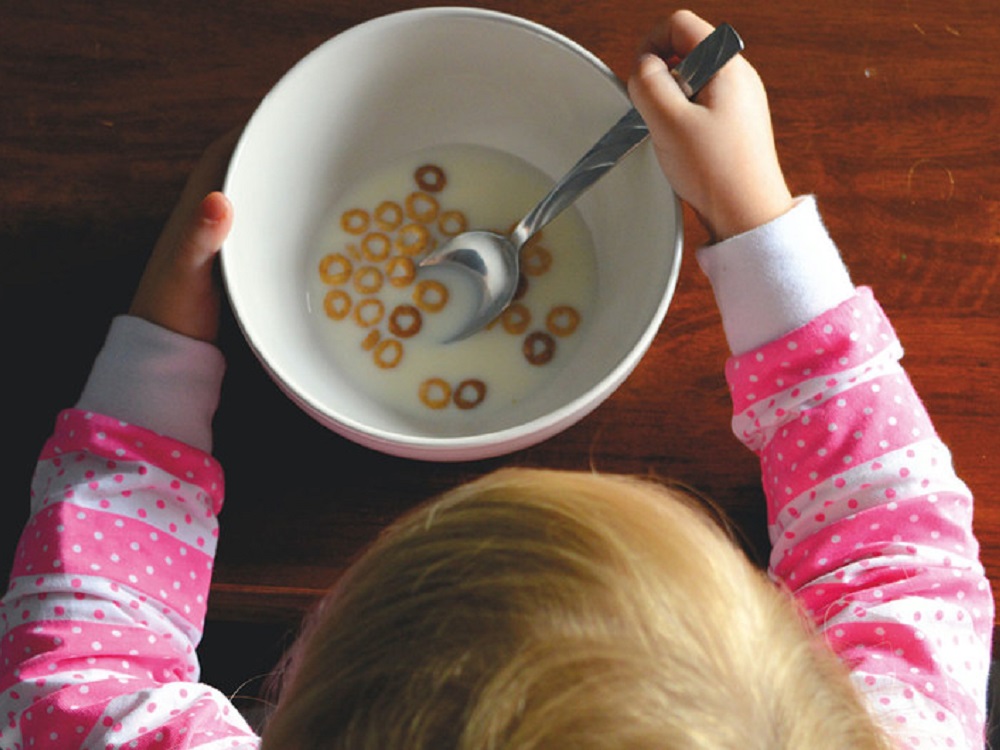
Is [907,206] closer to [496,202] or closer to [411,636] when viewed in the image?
[496,202]

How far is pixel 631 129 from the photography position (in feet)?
1.99

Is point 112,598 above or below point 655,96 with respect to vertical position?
below

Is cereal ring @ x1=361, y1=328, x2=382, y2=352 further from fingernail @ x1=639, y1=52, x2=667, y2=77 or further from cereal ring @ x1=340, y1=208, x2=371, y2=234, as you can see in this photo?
fingernail @ x1=639, y1=52, x2=667, y2=77

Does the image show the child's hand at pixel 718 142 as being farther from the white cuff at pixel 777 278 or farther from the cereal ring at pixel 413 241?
the cereal ring at pixel 413 241

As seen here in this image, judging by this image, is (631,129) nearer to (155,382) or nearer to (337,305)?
(337,305)

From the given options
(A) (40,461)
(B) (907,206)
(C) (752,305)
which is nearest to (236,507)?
(A) (40,461)

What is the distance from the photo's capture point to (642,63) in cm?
60

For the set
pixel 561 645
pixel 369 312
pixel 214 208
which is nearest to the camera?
pixel 561 645

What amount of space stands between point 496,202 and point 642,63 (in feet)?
0.48

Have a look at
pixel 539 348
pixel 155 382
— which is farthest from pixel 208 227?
pixel 539 348

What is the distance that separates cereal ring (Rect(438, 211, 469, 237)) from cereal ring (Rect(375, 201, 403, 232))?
0.03 m

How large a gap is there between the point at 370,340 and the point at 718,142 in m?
0.25

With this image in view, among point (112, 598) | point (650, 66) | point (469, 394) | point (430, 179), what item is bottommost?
point (112, 598)

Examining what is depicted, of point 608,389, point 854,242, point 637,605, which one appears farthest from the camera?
point 854,242
